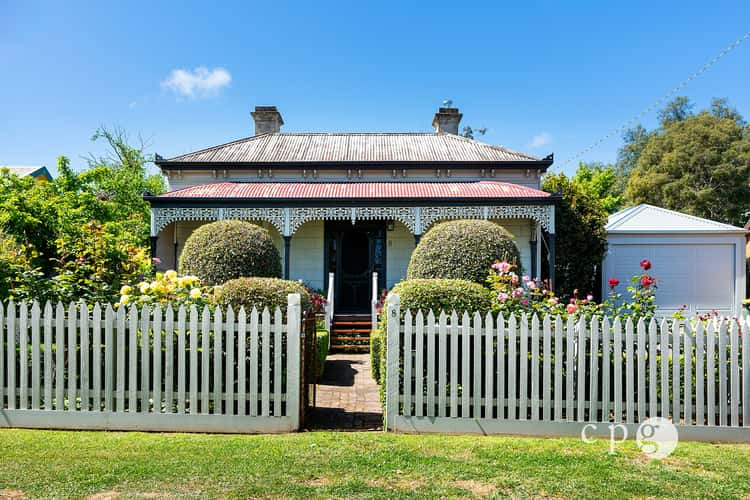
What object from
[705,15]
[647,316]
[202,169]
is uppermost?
[705,15]

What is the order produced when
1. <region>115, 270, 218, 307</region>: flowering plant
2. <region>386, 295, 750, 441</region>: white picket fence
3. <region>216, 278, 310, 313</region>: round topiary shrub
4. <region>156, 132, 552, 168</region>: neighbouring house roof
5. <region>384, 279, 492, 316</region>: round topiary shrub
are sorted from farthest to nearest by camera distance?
<region>156, 132, 552, 168</region>: neighbouring house roof, <region>216, 278, 310, 313</region>: round topiary shrub, <region>115, 270, 218, 307</region>: flowering plant, <region>384, 279, 492, 316</region>: round topiary shrub, <region>386, 295, 750, 441</region>: white picket fence

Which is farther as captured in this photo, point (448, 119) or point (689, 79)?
point (448, 119)

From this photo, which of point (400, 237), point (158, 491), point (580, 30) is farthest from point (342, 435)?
point (580, 30)

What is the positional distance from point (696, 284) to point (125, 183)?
83.3 feet

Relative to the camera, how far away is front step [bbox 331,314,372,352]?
11.1m

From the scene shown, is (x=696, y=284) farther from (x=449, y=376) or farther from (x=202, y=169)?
(x=202, y=169)

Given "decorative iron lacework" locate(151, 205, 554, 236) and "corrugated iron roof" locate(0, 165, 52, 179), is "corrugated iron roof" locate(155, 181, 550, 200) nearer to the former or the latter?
"decorative iron lacework" locate(151, 205, 554, 236)

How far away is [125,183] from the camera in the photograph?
77.9 feet

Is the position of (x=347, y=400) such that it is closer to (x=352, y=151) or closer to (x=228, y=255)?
→ (x=228, y=255)

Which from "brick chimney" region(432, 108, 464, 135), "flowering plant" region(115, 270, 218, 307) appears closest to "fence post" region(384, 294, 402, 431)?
"flowering plant" region(115, 270, 218, 307)

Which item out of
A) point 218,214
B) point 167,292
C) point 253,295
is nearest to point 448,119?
point 218,214

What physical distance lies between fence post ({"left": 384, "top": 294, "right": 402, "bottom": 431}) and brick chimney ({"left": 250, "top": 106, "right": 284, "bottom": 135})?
18116 mm

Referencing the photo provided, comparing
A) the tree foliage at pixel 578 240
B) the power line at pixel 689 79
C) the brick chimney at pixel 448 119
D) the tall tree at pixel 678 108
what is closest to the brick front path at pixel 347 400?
the tree foliage at pixel 578 240

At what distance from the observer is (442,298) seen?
17.9 feet
